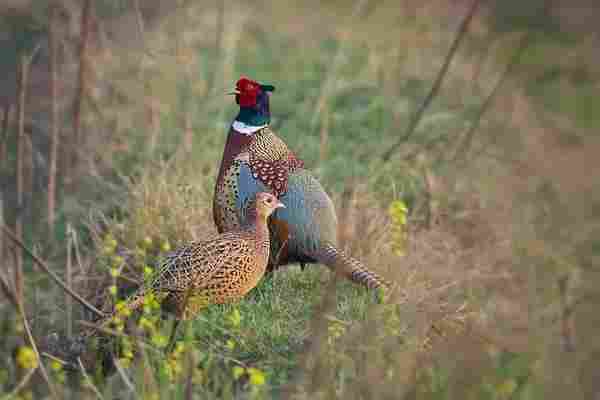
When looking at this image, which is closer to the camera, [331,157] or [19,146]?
[19,146]

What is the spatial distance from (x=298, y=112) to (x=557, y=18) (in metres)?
5.28

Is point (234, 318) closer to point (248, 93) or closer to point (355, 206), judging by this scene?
point (248, 93)

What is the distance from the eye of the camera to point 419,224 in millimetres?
6594

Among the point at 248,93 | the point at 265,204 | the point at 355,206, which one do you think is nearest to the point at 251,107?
the point at 248,93

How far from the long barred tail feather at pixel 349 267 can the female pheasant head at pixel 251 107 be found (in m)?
0.64

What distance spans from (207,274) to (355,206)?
6.31 feet

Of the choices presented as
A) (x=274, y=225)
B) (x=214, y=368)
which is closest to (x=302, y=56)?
(x=274, y=225)

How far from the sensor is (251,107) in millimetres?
4863

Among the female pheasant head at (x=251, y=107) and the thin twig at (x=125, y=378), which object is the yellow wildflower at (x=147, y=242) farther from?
the thin twig at (x=125, y=378)

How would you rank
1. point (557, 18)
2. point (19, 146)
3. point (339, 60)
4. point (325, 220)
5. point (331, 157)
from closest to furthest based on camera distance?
point (19, 146), point (325, 220), point (331, 157), point (339, 60), point (557, 18)

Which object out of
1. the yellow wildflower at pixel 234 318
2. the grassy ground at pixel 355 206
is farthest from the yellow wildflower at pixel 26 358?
the yellow wildflower at pixel 234 318

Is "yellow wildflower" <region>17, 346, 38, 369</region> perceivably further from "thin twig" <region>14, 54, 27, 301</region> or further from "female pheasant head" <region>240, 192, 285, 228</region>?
"female pheasant head" <region>240, 192, 285, 228</region>

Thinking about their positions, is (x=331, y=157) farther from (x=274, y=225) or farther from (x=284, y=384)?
(x=284, y=384)

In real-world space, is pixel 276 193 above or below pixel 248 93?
below
